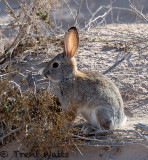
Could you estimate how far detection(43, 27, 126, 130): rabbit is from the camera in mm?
4398

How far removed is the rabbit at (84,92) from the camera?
14.4ft

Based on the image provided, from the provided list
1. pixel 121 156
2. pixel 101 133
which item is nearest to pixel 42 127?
pixel 101 133

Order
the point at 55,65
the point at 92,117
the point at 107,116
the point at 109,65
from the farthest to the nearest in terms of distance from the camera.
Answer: the point at 109,65 < the point at 55,65 < the point at 92,117 < the point at 107,116

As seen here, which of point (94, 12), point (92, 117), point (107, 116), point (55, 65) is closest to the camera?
point (107, 116)

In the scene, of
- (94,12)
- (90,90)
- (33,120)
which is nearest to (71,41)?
(90,90)

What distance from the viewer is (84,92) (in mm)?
4543

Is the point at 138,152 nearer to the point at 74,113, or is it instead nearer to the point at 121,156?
the point at 121,156

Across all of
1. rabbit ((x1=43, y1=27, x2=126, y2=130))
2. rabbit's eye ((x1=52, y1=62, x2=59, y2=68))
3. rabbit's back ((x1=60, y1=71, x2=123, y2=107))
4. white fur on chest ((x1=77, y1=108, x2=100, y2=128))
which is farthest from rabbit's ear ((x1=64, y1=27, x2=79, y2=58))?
white fur on chest ((x1=77, y1=108, x2=100, y2=128))

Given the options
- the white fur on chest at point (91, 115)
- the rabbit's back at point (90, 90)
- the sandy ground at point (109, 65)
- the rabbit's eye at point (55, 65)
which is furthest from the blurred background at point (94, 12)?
the white fur on chest at point (91, 115)

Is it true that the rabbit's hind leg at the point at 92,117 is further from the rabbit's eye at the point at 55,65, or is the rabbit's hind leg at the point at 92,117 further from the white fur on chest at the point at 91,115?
the rabbit's eye at the point at 55,65

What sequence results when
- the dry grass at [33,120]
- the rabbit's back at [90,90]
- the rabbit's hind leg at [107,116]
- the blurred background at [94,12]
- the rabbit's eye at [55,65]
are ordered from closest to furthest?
the dry grass at [33,120] → the rabbit's hind leg at [107,116] → the rabbit's back at [90,90] → the rabbit's eye at [55,65] → the blurred background at [94,12]

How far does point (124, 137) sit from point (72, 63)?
1.27 metres

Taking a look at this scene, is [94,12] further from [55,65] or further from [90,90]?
[90,90]

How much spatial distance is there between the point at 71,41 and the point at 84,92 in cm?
73
